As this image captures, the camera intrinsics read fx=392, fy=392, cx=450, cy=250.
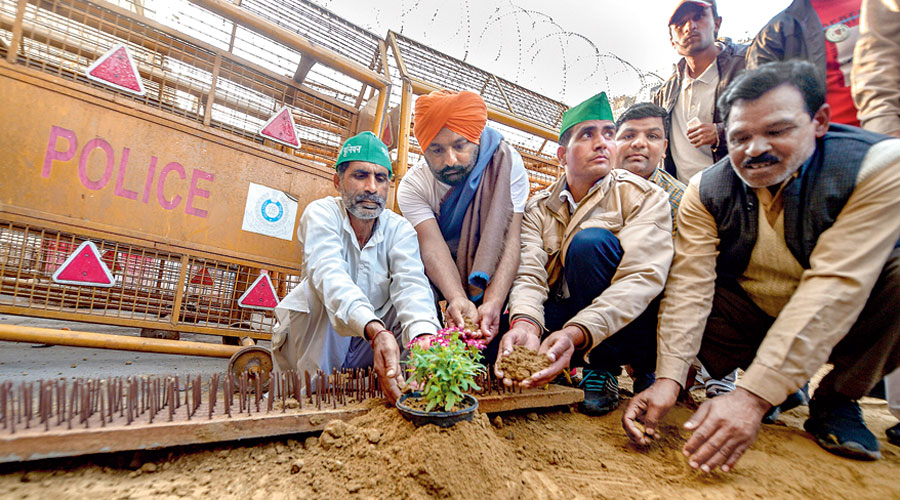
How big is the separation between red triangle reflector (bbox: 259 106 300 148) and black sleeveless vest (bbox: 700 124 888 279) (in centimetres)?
311

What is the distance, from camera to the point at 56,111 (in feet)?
8.20

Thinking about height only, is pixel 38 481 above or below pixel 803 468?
below

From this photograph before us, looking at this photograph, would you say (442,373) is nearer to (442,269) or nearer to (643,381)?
(442,269)

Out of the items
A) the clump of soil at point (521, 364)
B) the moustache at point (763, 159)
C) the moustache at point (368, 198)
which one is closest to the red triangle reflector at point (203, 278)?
the moustache at point (368, 198)

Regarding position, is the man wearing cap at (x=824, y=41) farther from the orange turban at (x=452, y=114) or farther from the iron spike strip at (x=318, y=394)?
the iron spike strip at (x=318, y=394)

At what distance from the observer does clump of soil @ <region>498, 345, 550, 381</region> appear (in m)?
1.75

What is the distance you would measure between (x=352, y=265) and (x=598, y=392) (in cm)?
170

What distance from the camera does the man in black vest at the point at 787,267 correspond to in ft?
4.92

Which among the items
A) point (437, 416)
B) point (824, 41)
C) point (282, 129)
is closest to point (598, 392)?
point (437, 416)

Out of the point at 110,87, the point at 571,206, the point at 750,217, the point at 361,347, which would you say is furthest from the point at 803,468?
the point at 110,87

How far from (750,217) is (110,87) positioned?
397cm

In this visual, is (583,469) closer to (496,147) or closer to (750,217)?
(750,217)

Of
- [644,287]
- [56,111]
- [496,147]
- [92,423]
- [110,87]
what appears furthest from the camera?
[496,147]

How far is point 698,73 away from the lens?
3.02 m
